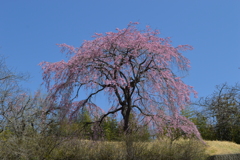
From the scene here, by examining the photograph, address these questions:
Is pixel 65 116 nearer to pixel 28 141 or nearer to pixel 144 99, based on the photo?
pixel 28 141

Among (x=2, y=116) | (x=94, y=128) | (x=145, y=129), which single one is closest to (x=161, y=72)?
(x=145, y=129)

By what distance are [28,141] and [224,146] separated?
11.0 metres

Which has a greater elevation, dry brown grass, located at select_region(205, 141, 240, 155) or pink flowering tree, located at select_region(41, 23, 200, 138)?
pink flowering tree, located at select_region(41, 23, 200, 138)

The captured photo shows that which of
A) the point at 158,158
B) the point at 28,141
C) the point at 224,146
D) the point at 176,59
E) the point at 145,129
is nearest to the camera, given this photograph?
the point at 28,141

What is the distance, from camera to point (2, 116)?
9992mm

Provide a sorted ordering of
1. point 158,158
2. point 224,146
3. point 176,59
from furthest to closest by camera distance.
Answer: point 224,146 < point 176,59 < point 158,158

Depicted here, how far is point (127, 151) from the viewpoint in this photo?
971 centimetres

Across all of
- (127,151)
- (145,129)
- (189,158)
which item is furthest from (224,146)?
(127,151)

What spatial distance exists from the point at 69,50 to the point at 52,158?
478 cm

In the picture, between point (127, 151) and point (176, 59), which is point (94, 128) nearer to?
point (127, 151)

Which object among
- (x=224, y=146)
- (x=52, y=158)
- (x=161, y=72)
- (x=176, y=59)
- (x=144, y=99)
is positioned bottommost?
(x=52, y=158)

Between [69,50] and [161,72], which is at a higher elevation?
[69,50]

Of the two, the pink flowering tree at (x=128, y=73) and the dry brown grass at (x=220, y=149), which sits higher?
the pink flowering tree at (x=128, y=73)

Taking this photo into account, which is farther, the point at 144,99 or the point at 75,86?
the point at 144,99
